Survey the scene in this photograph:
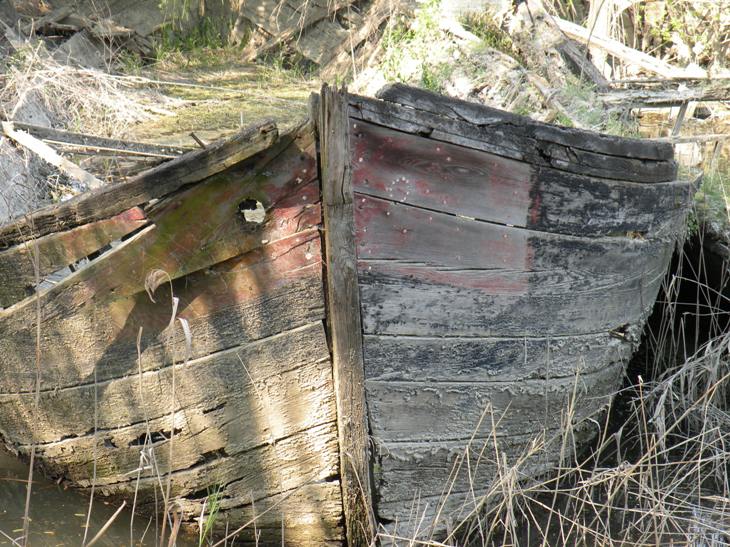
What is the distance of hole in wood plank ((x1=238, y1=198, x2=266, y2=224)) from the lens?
225 cm

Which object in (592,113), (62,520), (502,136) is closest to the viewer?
(502,136)

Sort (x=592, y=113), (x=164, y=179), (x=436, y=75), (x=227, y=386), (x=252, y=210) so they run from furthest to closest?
(x=436, y=75), (x=592, y=113), (x=227, y=386), (x=252, y=210), (x=164, y=179)

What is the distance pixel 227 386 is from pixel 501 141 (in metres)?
1.15

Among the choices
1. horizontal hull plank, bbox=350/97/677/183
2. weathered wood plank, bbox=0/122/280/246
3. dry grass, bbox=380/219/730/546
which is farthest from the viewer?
dry grass, bbox=380/219/730/546

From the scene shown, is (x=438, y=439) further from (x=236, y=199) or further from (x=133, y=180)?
(x=133, y=180)

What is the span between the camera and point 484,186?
240 centimetres

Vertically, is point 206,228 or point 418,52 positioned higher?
point 206,228

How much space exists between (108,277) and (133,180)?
0.33 meters

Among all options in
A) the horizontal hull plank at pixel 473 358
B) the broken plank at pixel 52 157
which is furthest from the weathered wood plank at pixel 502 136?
the broken plank at pixel 52 157

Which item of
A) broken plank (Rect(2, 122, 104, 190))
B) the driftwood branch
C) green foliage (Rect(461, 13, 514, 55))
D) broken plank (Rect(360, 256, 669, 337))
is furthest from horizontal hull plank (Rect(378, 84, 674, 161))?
the driftwood branch

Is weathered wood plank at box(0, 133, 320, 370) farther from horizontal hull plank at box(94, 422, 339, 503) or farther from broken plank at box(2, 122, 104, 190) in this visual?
broken plank at box(2, 122, 104, 190)

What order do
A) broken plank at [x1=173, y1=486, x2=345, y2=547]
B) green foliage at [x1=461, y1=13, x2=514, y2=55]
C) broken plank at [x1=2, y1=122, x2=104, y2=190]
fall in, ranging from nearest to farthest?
1. broken plank at [x1=173, y1=486, x2=345, y2=547]
2. broken plank at [x1=2, y1=122, x2=104, y2=190]
3. green foliage at [x1=461, y1=13, x2=514, y2=55]

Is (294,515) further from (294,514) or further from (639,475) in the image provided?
(639,475)

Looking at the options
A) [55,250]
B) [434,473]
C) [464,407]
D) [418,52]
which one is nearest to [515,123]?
[464,407]
